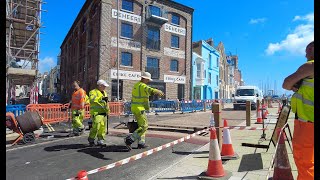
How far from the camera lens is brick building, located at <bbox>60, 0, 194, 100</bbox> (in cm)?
2448

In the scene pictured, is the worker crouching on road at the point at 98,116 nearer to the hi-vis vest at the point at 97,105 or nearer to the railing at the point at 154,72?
the hi-vis vest at the point at 97,105

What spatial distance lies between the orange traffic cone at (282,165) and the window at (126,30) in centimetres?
2365

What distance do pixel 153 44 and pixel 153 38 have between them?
0.71 meters

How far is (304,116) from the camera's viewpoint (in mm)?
2824

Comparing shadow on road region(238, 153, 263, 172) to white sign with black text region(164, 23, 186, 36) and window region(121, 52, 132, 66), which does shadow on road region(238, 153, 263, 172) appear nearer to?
window region(121, 52, 132, 66)

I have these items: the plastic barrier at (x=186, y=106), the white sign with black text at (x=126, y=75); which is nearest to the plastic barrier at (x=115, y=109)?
the plastic barrier at (x=186, y=106)

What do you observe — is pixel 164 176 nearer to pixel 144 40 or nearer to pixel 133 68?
pixel 133 68

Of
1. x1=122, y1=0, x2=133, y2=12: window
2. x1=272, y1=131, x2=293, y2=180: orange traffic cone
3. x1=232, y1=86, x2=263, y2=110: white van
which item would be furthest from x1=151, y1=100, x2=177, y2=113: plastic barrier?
x1=272, y1=131, x2=293, y2=180: orange traffic cone

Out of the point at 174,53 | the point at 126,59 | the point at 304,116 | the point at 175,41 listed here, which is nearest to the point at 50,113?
the point at 304,116

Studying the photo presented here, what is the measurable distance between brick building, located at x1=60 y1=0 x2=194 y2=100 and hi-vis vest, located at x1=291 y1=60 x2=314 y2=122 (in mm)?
22124

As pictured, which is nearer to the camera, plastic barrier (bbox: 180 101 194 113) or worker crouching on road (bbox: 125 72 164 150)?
worker crouching on road (bbox: 125 72 164 150)

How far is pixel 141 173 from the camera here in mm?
4867

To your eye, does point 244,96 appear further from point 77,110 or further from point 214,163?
point 214,163
